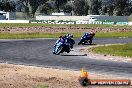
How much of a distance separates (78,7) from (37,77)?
499 feet

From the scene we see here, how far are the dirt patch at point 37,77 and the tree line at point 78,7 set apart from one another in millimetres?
134496

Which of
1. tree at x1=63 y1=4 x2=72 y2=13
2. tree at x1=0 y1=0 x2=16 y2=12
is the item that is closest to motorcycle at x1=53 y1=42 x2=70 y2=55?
tree at x1=0 y1=0 x2=16 y2=12

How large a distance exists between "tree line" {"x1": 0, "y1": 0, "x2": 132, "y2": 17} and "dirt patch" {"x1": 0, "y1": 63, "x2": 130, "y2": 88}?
134 meters

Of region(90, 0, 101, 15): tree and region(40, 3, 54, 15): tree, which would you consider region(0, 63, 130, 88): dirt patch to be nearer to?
region(90, 0, 101, 15): tree

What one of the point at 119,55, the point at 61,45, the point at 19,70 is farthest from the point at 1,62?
the point at 119,55

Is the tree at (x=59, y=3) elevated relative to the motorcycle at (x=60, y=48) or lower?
elevated

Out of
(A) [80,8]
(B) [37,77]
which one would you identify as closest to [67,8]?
(A) [80,8]

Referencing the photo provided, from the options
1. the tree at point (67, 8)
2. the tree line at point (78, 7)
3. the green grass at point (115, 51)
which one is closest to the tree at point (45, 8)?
the tree line at point (78, 7)

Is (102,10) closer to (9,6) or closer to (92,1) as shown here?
(92,1)

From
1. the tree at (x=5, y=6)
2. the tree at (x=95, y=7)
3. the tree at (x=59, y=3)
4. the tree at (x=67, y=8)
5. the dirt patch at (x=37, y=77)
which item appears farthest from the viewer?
the tree at (x=67, y=8)

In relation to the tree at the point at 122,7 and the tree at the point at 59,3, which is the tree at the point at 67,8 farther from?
the tree at the point at 122,7

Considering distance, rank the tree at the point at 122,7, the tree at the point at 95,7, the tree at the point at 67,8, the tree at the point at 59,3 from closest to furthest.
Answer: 1. the tree at the point at 122,7
2. the tree at the point at 95,7
3. the tree at the point at 59,3
4. the tree at the point at 67,8

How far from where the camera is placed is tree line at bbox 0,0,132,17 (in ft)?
508

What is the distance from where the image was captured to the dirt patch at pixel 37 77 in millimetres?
14102
